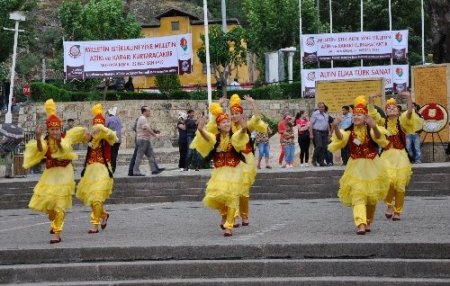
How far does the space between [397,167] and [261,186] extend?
24.7ft

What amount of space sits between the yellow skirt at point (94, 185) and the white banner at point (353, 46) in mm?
32766

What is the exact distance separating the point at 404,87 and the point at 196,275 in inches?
1457

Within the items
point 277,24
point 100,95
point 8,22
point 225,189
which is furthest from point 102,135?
point 277,24

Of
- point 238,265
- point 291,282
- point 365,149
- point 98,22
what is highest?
point 98,22

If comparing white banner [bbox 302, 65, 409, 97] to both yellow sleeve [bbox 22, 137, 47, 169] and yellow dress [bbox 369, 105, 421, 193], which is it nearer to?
yellow dress [bbox 369, 105, 421, 193]

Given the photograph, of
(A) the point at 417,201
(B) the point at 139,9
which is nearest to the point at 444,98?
(A) the point at 417,201

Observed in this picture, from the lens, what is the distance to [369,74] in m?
50.0

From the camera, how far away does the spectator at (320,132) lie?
29.8 m

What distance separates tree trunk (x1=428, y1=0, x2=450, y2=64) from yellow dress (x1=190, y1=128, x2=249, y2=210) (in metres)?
13.7

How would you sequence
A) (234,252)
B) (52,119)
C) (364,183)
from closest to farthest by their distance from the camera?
(234,252) → (364,183) → (52,119)

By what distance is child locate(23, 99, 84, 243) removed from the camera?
54.4 ft

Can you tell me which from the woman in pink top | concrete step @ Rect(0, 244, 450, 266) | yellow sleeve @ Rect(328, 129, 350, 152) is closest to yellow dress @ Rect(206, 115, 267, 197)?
yellow sleeve @ Rect(328, 129, 350, 152)

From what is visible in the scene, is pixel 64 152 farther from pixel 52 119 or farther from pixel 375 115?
pixel 375 115

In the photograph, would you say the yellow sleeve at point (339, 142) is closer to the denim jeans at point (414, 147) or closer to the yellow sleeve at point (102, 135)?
the yellow sleeve at point (102, 135)
